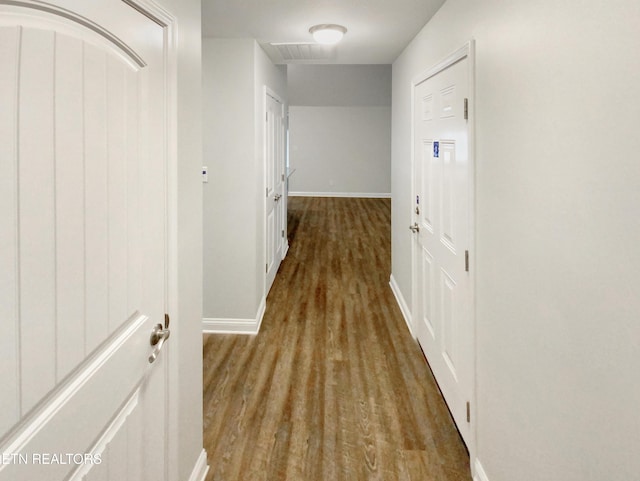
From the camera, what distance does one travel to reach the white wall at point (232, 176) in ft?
11.3

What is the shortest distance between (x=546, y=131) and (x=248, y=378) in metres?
2.27

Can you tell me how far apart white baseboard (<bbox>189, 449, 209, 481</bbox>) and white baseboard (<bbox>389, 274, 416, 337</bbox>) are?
Result: 1983 mm

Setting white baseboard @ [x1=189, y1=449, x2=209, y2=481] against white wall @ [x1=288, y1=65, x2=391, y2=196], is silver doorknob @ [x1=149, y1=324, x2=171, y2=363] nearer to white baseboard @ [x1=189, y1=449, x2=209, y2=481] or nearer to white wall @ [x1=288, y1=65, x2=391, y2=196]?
white baseboard @ [x1=189, y1=449, x2=209, y2=481]

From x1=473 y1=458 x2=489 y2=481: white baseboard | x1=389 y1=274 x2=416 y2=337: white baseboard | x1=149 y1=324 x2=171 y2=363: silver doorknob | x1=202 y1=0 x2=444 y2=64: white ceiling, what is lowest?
x1=473 y1=458 x2=489 y2=481: white baseboard

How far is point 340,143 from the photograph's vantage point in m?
11.6

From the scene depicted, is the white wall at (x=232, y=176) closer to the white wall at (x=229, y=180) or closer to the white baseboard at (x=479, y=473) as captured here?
the white wall at (x=229, y=180)

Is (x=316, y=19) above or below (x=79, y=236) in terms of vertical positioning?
above

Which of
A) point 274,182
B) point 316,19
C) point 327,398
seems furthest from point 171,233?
point 274,182

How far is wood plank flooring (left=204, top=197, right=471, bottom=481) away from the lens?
2.07 meters

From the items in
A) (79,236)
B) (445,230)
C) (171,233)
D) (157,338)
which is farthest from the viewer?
(445,230)

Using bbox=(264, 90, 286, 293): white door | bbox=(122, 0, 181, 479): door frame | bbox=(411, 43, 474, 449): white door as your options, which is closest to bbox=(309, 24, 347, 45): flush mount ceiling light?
bbox=(411, 43, 474, 449): white door

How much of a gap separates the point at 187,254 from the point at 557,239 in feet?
4.05

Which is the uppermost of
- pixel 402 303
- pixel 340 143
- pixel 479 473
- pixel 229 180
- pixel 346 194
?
pixel 340 143

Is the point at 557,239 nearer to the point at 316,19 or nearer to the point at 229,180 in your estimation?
the point at 316,19
